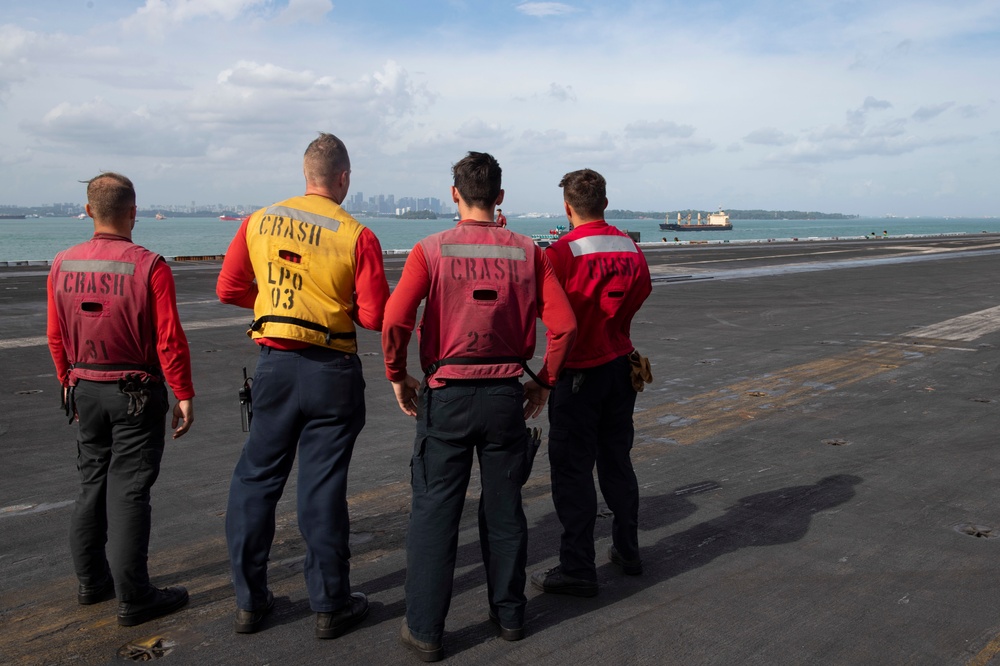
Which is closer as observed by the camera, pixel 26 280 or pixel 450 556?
pixel 450 556

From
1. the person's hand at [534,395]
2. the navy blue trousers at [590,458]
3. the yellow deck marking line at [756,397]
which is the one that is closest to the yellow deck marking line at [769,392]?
the yellow deck marking line at [756,397]

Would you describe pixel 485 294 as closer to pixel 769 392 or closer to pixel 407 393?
pixel 407 393

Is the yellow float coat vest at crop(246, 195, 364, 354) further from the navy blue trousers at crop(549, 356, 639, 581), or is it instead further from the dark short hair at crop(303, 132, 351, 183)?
the navy blue trousers at crop(549, 356, 639, 581)

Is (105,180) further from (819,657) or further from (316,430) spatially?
(819,657)

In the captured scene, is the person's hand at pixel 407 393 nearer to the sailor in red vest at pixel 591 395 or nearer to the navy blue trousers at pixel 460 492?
the navy blue trousers at pixel 460 492

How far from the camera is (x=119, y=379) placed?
11.2ft

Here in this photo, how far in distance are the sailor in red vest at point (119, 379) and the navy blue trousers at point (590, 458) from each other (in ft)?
5.69

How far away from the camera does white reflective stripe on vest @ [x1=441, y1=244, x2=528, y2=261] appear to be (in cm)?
319

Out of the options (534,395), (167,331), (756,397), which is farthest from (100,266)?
(756,397)

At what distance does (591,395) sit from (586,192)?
1.01 m

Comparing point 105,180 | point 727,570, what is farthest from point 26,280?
point 727,570

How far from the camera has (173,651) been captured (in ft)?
10.3

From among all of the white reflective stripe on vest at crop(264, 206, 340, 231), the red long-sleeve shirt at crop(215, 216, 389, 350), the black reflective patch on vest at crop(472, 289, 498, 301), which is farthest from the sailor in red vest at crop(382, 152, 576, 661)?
the white reflective stripe on vest at crop(264, 206, 340, 231)

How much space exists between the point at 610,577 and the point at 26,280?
21.6 metres
